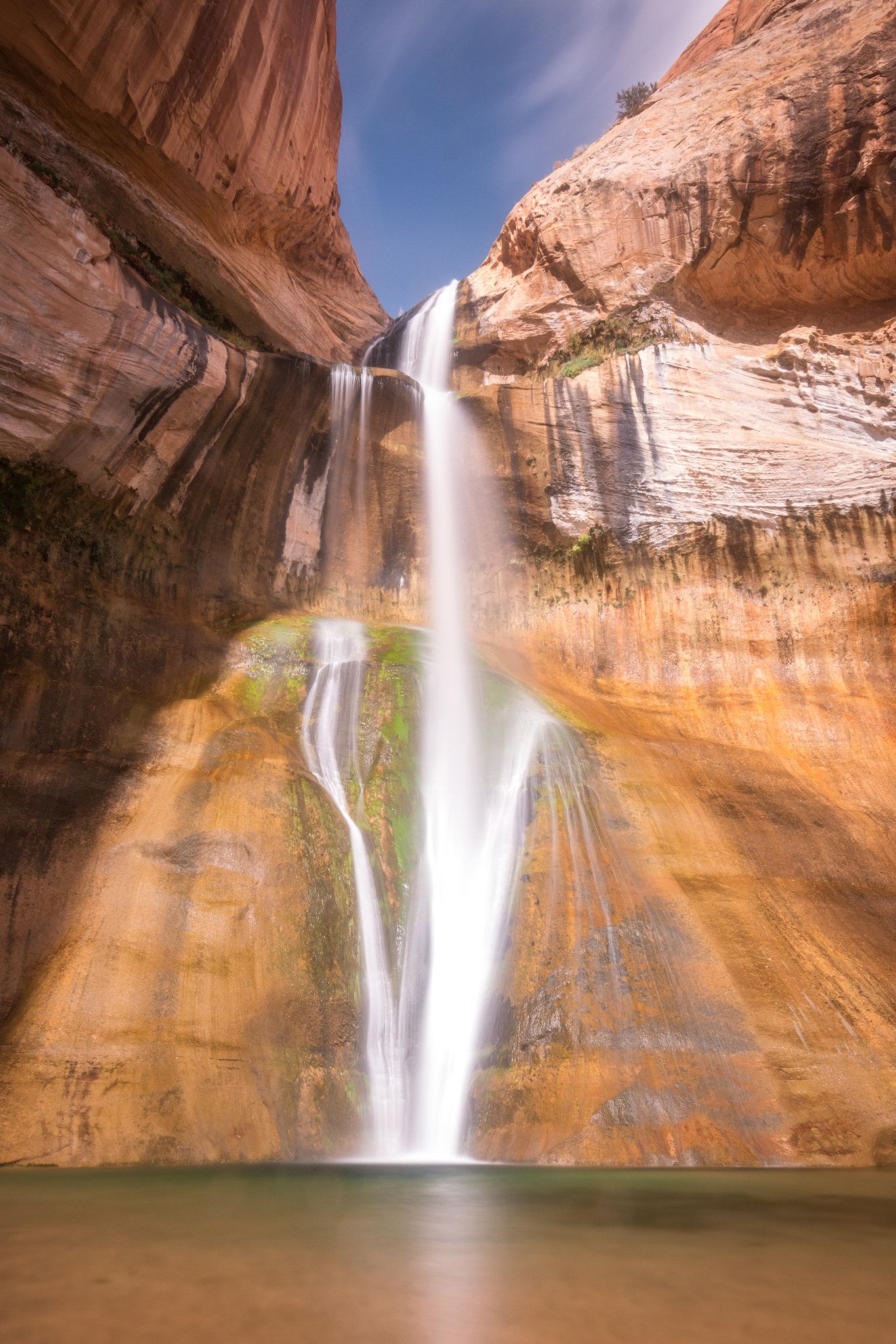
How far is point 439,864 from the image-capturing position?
9281mm

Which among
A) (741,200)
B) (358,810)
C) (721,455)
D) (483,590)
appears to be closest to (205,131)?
(483,590)

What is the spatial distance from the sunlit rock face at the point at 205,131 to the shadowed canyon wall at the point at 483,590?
0.09 metres

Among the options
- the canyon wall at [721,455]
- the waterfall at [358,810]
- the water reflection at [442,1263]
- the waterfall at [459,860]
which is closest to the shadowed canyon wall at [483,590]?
the canyon wall at [721,455]

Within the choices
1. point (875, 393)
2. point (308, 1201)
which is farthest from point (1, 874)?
point (875, 393)

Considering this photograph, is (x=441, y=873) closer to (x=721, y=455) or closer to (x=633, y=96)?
(x=721, y=455)

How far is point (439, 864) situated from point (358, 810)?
1.18m

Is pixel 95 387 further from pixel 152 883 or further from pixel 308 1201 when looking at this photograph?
pixel 308 1201

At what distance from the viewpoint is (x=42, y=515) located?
11359 millimetres

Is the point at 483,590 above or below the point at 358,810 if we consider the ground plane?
above

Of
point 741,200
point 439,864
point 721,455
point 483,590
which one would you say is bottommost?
point 439,864

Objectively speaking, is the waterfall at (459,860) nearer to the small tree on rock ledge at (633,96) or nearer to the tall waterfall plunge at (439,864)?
the tall waterfall plunge at (439,864)

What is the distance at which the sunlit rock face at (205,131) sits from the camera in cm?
1291

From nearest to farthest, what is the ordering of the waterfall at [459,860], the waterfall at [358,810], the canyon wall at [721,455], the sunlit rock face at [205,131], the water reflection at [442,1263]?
the water reflection at [442,1263] → the waterfall at [358,810] → the waterfall at [459,860] → the canyon wall at [721,455] → the sunlit rock face at [205,131]

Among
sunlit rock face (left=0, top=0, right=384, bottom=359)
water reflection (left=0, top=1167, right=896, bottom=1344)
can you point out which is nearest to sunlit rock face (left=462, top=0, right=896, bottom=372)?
sunlit rock face (left=0, top=0, right=384, bottom=359)
